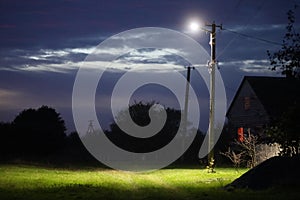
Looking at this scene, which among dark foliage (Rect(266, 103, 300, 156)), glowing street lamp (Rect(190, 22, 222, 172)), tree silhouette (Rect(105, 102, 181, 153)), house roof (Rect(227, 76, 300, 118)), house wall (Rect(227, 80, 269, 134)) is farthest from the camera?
tree silhouette (Rect(105, 102, 181, 153))

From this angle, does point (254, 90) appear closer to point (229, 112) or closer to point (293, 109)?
point (229, 112)

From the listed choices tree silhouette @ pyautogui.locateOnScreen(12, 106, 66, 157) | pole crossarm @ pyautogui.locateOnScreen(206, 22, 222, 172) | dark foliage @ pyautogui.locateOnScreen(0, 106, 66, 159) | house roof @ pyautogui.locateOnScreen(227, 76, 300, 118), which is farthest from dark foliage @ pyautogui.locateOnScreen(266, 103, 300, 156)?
tree silhouette @ pyautogui.locateOnScreen(12, 106, 66, 157)

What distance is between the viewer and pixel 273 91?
46906 mm

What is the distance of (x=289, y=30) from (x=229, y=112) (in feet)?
97.9

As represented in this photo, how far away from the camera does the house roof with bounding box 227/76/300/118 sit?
1781 inches

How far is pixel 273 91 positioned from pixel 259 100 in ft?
6.63

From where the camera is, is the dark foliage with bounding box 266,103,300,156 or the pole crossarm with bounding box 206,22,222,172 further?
the pole crossarm with bounding box 206,22,222,172

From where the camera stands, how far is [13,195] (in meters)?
14.8

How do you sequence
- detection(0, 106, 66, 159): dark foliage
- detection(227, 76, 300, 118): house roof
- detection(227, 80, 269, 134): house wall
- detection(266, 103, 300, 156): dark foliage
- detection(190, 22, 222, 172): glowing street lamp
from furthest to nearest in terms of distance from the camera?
1. detection(0, 106, 66, 159): dark foliage
2. detection(227, 80, 269, 134): house wall
3. detection(227, 76, 300, 118): house roof
4. detection(190, 22, 222, 172): glowing street lamp
5. detection(266, 103, 300, 156): dark foliage

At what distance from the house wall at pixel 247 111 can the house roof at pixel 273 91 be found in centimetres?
47

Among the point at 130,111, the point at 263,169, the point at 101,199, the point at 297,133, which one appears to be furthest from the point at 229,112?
the point at 101,199

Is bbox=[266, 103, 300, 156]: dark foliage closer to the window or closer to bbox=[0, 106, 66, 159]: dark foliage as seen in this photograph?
the window

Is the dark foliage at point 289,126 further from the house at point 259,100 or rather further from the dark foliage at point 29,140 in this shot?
the dark foliage at point 29,140

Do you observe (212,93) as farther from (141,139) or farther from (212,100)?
(141,139)
